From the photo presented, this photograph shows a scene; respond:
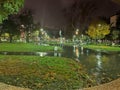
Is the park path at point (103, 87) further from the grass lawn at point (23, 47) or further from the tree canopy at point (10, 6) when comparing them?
the tree canopy at point (10, 6)

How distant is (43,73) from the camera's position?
11156 millimetres

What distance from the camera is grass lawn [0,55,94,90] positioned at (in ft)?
35.5

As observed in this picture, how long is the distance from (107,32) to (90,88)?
3343mm

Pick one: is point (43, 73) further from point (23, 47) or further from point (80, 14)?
point (80, 14)

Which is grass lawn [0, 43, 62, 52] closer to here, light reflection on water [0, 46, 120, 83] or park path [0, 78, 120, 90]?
light reflection on water [0, 46, 120, 83]

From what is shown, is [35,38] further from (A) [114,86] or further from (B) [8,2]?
(A) [114,86]

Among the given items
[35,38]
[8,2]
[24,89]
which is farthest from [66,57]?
[8,2]

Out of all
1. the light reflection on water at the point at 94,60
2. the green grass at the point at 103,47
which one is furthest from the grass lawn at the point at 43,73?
the green grass at the point at 103,47

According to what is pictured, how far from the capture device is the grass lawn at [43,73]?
10.8 metres

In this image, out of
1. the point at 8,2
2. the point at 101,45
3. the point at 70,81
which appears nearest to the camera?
the point at 8,2

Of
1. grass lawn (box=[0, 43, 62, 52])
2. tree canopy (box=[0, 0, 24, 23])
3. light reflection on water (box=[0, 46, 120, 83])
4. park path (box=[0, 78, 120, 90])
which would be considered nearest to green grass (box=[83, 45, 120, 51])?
light reflection on water (box=[0, 46, 120, 83])

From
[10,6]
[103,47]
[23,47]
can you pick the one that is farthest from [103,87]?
[10,6]

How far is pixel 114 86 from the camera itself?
33.9 feet

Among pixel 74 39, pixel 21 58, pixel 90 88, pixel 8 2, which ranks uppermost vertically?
pixel 8 2
